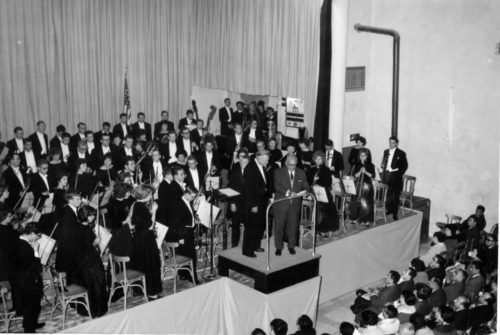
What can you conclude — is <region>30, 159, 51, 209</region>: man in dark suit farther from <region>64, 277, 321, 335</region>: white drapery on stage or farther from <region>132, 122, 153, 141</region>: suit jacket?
<region>132, 122, 153, 141</region>: suit jacket

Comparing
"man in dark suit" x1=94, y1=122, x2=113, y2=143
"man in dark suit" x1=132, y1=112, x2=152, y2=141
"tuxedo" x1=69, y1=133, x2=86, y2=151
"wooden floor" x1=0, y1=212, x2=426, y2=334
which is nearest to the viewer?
"wooden floor" x1=0, y1=212, x2=426, y2=334

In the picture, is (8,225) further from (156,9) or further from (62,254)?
(156,9)

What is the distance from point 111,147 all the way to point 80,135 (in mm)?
972

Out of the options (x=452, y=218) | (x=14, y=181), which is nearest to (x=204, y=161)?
(x=14, y=181)

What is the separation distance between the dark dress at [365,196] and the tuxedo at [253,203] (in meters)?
3.10

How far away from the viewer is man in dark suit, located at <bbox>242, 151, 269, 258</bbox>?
9.69 metres

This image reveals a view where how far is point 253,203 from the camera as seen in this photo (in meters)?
9.71

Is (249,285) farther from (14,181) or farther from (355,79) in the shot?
(355,79)

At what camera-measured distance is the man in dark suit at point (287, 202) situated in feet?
32.4

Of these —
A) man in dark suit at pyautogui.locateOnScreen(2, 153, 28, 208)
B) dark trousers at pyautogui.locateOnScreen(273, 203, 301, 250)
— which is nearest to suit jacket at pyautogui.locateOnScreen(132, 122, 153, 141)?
man in dark suit at pyautogui.locateOnScreen(2, 153, 28, 208)

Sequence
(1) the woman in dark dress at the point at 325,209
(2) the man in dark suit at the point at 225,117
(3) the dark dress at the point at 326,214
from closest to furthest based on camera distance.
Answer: (1) the woman in dark dress at the point at 325,209, (3) the dark dress at the point at 326,214, (2) the man in dark suit at the point at 225,117

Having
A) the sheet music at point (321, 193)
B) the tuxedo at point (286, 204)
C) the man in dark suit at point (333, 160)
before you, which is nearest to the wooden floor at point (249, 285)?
the tuxedo at point (286, 204)

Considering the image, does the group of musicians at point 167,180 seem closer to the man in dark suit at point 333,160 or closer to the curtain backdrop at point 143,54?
the man in dark suit at point 333,160

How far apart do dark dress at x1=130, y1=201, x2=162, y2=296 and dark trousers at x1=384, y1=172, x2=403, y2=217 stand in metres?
5.74
